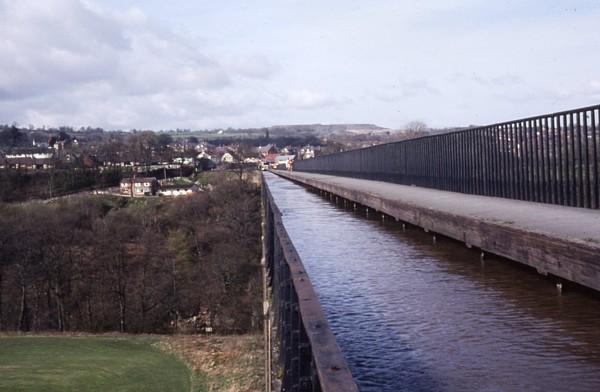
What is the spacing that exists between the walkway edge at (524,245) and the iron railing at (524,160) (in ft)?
7.00

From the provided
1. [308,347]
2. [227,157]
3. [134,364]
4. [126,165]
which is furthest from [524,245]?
[227,157]

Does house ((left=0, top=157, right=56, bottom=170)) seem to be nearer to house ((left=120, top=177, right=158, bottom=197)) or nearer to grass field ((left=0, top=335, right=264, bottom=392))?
house ((left=120, top=177, right=158, bottom=197))

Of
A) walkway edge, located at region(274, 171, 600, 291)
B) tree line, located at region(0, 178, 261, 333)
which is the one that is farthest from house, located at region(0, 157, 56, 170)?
walkway edge, located at region(274, 171, 600, 291)

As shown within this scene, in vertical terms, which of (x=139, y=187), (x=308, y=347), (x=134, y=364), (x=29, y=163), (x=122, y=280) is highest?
(x=29, y=163)

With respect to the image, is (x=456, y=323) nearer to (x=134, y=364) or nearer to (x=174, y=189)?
(x=134, y=364)

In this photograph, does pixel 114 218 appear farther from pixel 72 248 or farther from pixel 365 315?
pixel 365 315

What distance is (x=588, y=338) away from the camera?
4.34 m

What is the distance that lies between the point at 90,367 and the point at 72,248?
26.8 metres

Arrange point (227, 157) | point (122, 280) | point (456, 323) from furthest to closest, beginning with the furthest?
point (227, 157)
point (122, 280)
point (456, 323)

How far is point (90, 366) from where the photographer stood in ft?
67.1

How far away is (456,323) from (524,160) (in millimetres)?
8299

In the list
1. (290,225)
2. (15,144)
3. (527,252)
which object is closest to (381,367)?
(527,252)

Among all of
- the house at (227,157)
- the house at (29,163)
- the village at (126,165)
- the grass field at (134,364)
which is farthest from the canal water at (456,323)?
the house at (227,157)

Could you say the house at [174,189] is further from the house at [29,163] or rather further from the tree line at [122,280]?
the tree line at [122,280]
